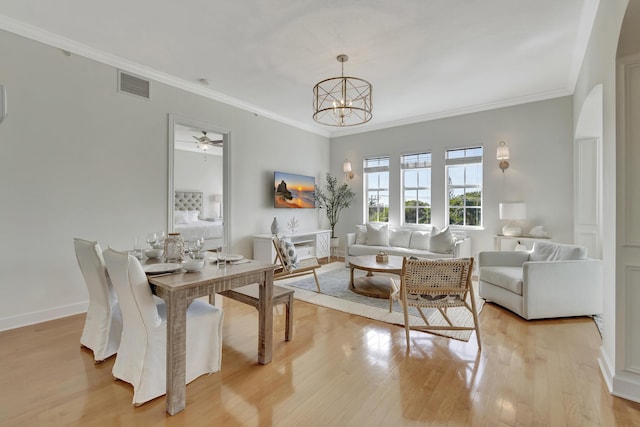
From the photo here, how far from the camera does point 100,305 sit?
2.52 meters

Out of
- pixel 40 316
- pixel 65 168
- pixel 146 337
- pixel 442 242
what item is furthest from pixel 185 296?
pixel 442 242

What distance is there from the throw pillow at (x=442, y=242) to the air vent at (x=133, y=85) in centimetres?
494

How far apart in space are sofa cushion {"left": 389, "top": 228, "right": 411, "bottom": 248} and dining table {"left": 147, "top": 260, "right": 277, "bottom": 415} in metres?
4.00

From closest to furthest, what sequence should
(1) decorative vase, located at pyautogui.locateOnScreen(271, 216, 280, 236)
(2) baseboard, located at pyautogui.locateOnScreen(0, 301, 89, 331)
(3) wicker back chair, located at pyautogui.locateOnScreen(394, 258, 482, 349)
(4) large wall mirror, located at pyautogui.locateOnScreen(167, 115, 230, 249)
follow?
(3) wicker back chair, located at pyautogui.locateOnScreen(394, 258, 482, 349) → (2) baseboard, located at pyautogui.locateOnScreen(0, 301, 89, 331) → (1) decorative vase, located at pyautogui.locateOnScreen(271, 216, 280, 236) → (4) large wall mirror, located at pyautogui.locateOnScreen(167, 115, 230, 249)

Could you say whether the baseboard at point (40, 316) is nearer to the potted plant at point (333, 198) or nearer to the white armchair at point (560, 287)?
the potted plant at point (333, 198)

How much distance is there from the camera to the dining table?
72.5 inches

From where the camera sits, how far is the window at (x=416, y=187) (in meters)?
6.24

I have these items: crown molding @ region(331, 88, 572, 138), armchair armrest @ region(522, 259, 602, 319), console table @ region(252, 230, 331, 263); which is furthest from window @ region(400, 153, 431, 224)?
armchair armrest @ region(522, 259, 602, 319)

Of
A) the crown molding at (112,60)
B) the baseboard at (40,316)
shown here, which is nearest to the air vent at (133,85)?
the crown molding at (112,60)

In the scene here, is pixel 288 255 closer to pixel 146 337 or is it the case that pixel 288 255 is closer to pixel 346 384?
pixel 346 384

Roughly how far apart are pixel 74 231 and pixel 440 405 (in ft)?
13.1

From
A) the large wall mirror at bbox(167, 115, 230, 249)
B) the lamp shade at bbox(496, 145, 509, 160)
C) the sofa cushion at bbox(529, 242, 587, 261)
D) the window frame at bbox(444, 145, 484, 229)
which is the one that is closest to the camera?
the sofa cushion at bbox(529, 242, 587, 261)

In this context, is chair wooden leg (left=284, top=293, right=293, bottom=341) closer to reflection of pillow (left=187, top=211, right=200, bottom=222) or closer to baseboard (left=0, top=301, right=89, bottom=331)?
A: baseboard (left=0, top=301, right=89, bottom=331)

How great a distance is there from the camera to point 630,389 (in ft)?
6.57
